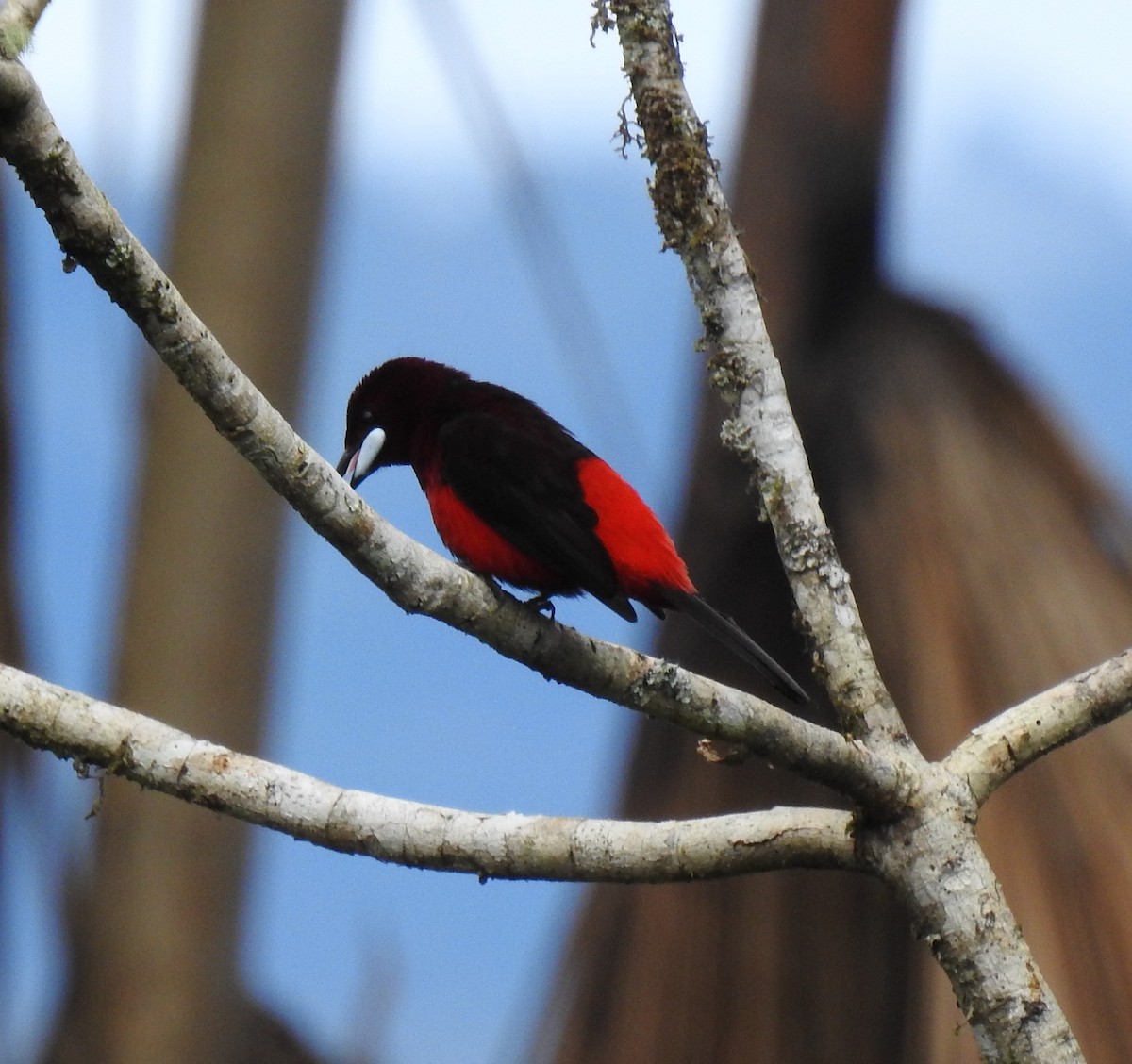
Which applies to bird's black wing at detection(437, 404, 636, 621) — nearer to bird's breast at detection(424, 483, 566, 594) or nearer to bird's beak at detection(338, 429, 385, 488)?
bird's breast at detection(424, 483, 566, 594)

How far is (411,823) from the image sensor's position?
6.93ft

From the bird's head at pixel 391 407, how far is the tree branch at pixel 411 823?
0.96 meters

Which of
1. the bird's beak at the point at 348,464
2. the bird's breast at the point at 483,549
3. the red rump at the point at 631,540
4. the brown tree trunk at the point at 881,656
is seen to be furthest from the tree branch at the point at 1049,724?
the bird's beak at the point at 348,464

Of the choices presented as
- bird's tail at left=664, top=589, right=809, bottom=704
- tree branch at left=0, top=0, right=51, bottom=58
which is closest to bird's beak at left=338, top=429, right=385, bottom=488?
bird's tail at left=664, top=589, right=809, bottom=704

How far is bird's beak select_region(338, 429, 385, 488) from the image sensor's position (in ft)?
9.84

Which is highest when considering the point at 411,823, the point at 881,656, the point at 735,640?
the point at 881,656

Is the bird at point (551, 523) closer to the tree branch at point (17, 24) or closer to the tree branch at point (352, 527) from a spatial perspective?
the tree branch at point (352, 527)

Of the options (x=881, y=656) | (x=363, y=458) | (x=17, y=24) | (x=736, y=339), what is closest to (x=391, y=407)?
(x=363, y=458)

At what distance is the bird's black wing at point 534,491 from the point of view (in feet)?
7.93

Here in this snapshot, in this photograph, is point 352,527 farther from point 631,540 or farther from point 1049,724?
point 1049,724

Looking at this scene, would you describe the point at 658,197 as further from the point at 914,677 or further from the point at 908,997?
the point at 908,997

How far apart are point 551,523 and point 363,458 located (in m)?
0.75

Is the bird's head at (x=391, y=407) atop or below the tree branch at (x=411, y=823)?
atop

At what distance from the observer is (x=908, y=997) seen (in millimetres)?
3781
